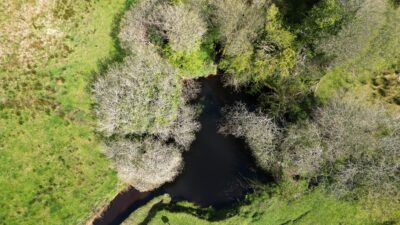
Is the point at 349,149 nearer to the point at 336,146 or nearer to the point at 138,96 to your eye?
the point at 336,146

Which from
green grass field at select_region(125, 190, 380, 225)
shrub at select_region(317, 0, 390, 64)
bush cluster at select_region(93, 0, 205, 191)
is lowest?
green grass field at select_region(125, 190, 380, 225)

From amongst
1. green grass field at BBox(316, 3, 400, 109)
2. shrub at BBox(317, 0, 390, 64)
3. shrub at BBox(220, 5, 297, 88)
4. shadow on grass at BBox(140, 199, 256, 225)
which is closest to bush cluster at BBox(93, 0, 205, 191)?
shadow on grass at BBox(140, 199, 256, 225)

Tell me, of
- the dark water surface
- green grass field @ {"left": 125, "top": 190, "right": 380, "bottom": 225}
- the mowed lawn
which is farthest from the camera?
the dark water surface

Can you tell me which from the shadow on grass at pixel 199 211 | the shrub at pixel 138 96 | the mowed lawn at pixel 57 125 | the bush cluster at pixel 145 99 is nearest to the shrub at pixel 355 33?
the bush cluster at pixel 145 99

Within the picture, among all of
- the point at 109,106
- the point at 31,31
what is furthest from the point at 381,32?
the point at 31,31

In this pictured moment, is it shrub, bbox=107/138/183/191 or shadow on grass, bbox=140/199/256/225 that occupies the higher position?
shrub, bbox=107/138/183/191

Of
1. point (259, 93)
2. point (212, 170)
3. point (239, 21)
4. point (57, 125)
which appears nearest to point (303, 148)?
point (259, 93)

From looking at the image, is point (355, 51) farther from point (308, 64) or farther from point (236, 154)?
point (236, 154)

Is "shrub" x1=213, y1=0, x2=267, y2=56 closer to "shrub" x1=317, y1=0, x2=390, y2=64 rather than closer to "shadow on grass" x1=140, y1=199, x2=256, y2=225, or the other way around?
"shrub" x1=317, y1=0, x2=390, y2=64
